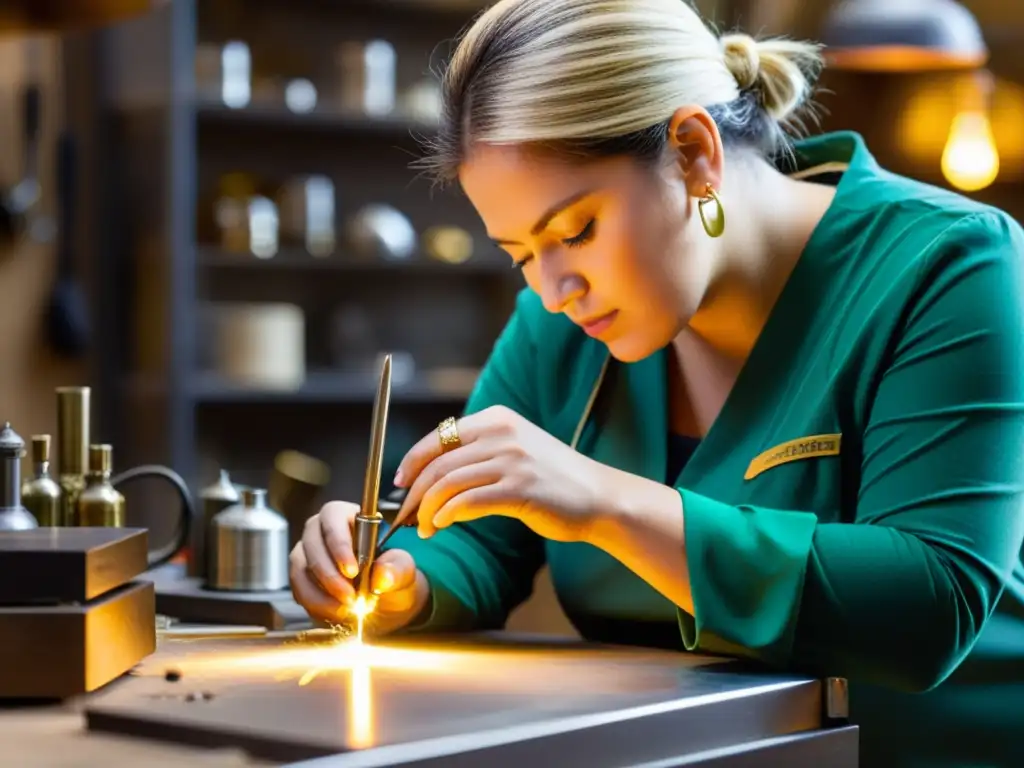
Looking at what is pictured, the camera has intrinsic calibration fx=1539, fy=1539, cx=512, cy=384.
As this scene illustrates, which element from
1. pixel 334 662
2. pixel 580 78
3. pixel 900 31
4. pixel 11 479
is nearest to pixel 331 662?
pixel 334 662

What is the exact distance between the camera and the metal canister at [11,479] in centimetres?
138

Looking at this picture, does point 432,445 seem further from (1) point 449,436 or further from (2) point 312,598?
(2) point 312,598

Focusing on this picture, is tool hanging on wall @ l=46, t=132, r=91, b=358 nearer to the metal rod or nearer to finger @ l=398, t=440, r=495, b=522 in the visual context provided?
the metal rod

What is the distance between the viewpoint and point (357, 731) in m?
0.92

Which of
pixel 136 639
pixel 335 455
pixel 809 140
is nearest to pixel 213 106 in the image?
pixel 335 455

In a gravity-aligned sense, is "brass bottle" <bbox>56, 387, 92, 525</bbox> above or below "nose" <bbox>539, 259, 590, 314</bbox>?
below

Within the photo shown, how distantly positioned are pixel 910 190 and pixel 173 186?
2991 millimetres

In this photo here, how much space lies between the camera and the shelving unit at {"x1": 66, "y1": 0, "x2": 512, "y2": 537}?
4.18 meters

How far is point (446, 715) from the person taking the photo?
3.22 feet

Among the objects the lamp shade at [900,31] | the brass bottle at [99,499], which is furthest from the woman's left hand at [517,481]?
the lamp shade at [900,31]

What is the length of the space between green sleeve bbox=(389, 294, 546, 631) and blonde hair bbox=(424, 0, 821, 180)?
0.27m

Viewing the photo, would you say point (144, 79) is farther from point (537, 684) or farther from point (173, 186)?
point (537, 684)

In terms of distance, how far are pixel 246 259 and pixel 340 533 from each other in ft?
9.76

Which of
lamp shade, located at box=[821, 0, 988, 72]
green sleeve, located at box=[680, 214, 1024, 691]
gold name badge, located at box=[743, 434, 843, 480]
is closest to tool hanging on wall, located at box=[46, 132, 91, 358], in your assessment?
lamp shade, located at box=[821, 0, 988, 72]
